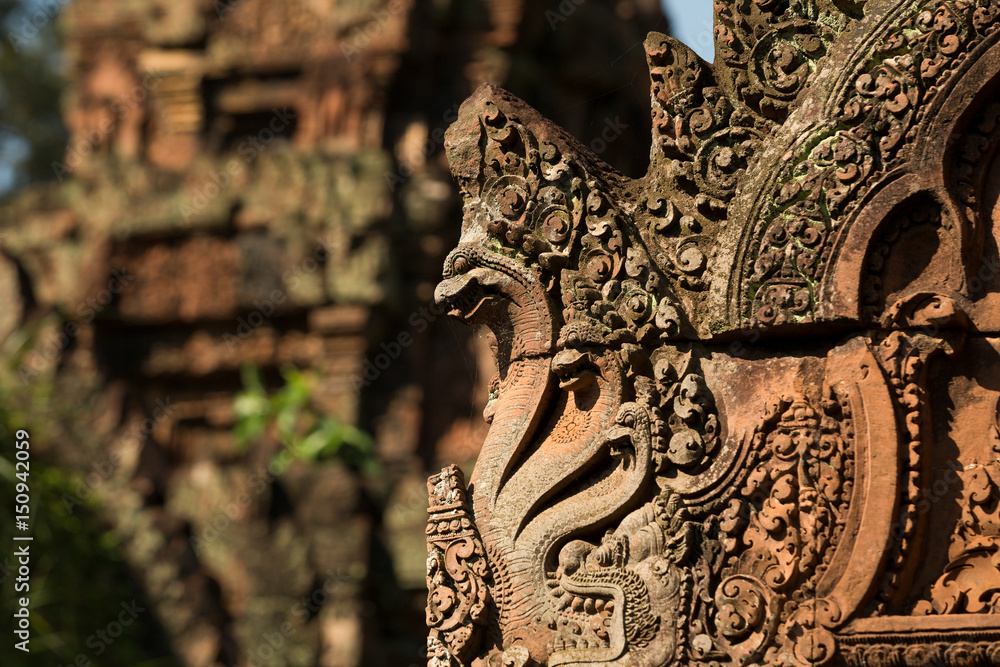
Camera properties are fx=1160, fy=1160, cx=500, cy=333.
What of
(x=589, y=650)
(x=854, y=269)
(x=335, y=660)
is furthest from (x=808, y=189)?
(x=335, y=660)

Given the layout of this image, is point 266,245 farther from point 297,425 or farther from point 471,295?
point 471,295

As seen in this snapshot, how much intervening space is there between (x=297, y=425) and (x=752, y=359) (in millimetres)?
7572

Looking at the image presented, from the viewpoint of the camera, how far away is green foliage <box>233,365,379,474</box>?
9.52 m

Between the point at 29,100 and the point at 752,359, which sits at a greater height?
the point at 29,100

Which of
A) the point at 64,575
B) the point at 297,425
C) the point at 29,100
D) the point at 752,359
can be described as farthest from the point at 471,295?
the point at 29,100

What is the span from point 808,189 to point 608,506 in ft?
2.81

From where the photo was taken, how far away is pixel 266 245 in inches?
407

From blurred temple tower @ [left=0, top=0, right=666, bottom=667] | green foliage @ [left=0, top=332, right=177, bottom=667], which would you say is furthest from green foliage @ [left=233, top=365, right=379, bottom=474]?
green foliage @ [left=0, top=332, right=177, bottom=667]

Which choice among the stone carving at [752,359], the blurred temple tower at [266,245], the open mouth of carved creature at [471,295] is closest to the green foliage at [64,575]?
the blurred temple tower at [266,245]

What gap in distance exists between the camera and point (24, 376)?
10.0m

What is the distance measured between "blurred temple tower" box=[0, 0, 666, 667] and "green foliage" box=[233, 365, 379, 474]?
0.50 feet

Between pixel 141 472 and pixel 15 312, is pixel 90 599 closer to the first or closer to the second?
pixel 141 472

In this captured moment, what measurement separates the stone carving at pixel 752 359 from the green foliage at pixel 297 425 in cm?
677

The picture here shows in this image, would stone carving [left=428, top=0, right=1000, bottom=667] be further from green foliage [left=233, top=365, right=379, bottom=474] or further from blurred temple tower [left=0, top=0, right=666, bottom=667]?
green foliage [left=233, top=365, right=379, bottom=474]
